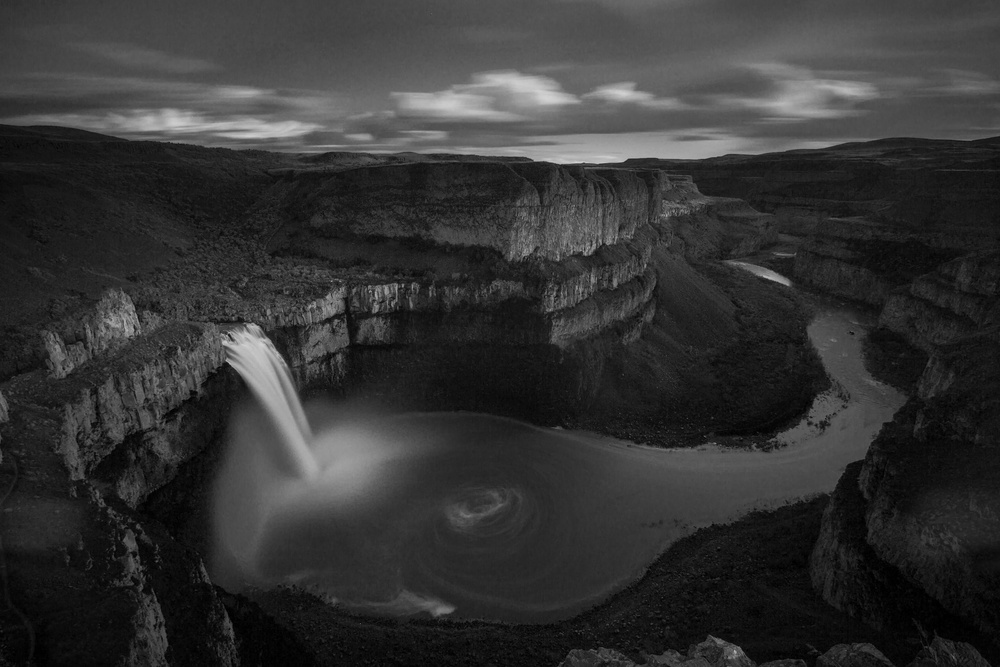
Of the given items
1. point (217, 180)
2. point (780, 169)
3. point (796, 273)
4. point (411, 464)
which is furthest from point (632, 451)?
point (780, 169)

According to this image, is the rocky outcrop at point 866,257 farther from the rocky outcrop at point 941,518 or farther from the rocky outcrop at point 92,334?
the rocky outcrop at point 92,334

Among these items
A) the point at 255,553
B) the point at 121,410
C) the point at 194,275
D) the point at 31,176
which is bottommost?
the point at 255,553

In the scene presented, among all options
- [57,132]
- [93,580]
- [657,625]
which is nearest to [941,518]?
[657,625]

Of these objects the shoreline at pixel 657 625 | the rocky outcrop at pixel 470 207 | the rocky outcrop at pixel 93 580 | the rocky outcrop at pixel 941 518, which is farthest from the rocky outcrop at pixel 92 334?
the rocky outcrop at pixel 941 518

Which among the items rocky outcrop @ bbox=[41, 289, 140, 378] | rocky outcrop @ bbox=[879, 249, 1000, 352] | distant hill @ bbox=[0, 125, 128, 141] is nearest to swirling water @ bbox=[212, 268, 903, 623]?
rocky outcrop @ bbox=[41, 289, 140, 378]

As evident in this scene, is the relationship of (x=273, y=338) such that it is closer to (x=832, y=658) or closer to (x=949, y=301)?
(x=832, y=658)

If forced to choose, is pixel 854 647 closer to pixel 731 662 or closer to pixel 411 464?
pixel 731 662
